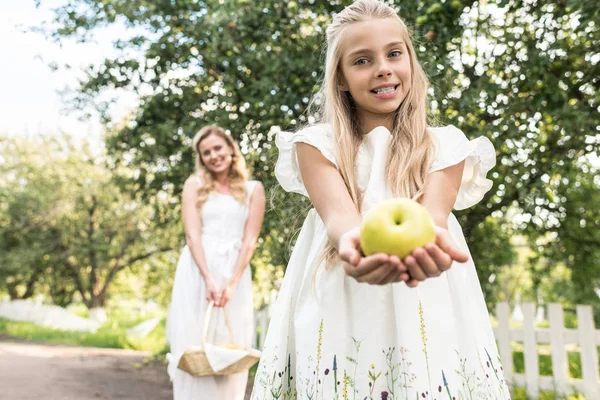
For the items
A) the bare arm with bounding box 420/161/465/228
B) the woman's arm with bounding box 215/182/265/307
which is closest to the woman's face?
the woman's arm with bounding box 215/182/265/307

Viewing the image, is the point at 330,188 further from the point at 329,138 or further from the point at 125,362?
the point at 125,362

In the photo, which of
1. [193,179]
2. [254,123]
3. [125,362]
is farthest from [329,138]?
[125,362]

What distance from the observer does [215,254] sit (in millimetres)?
4547

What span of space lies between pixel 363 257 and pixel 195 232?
3.19m

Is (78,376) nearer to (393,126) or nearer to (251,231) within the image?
(251,231)

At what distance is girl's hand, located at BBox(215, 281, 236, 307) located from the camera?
436 centimetres

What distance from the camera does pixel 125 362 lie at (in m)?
9.79

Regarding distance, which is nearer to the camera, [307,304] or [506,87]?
[307,304]

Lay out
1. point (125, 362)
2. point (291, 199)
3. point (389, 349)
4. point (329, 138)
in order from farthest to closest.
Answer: point (125, 362), point (291, 199), point (329, 138), point (389, 349)

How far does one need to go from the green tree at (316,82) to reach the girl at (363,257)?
7.26 ft

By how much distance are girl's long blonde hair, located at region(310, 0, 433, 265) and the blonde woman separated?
2492mm

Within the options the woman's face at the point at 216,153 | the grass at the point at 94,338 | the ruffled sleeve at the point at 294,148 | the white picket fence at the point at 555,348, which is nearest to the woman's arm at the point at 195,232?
the woman's face at the point at 216,153

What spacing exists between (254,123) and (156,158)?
1678mm

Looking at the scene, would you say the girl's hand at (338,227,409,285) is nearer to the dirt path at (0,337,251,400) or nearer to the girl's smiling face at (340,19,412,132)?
the girl's smiling face at (340,19,412,132)
